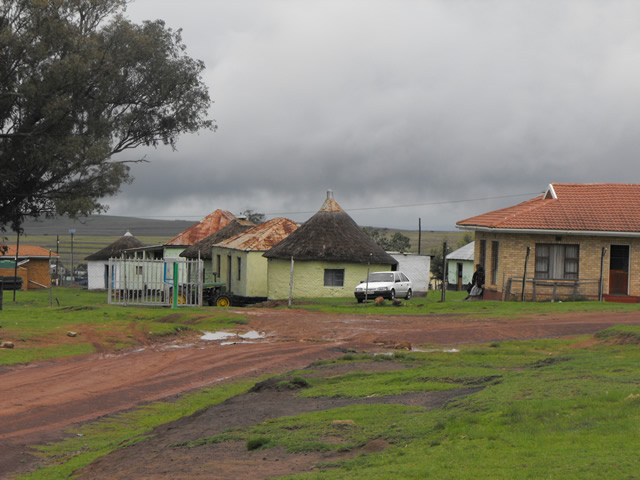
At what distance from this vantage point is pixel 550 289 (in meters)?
35.7

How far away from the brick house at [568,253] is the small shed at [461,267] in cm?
3336

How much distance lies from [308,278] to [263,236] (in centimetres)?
553

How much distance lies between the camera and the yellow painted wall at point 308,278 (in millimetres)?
41906

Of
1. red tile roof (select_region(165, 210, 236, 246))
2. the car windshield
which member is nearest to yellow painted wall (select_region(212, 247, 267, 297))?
the car windshield

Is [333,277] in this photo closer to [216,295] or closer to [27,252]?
[216,295]

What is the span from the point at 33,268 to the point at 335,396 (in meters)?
63.1

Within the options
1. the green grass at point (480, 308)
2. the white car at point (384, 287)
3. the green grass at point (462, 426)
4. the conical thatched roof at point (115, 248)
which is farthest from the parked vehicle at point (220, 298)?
the conical thatched roof at point (115, 248)

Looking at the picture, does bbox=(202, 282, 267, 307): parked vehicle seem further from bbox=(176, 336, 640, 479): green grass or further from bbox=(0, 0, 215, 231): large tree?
bbox=(176, 336, 640, 479): green grass

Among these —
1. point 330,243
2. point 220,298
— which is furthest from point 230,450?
point 330,243

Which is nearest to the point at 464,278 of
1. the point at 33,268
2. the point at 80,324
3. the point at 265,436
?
the point at 33,268

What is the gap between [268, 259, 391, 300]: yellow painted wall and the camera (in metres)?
41.9

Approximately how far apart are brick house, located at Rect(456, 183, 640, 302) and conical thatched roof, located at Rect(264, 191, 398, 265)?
26.5ft

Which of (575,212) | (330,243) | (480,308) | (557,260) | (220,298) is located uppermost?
(575,212)

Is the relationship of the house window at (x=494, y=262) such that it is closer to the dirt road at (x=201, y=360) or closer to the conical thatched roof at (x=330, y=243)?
the conical thatched roof at (x=330, y=243)
